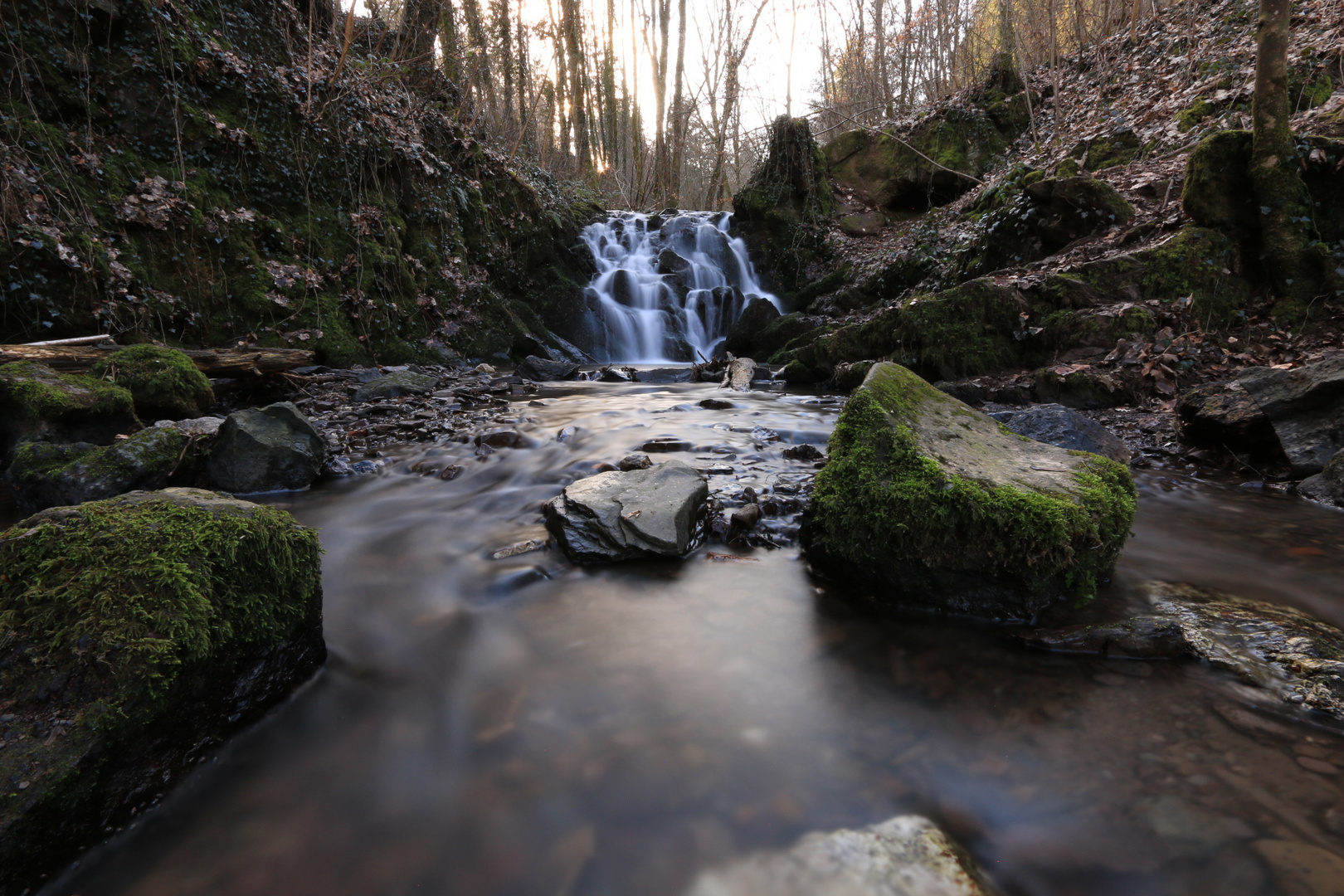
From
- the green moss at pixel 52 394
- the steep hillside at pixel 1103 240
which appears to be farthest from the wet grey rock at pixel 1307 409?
the green moss at pixel 52 394

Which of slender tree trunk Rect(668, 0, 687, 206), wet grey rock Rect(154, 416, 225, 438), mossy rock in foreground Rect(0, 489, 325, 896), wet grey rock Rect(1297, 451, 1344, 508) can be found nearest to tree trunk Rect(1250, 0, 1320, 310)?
wet grey rock Rect(1297, 451, 1344, 508)

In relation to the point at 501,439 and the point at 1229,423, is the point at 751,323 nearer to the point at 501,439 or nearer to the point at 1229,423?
the point at 501,439

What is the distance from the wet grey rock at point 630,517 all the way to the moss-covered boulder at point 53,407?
4.06m

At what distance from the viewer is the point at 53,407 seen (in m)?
4.49

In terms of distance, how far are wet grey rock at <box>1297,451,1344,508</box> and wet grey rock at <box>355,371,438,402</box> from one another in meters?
9.21

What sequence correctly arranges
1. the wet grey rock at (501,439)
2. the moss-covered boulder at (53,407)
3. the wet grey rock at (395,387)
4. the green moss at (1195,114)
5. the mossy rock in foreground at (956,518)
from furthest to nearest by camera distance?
the green moss at (1195,114)
the wet grey rock at (395,387)
the wet grey rock at (501,439)
the moss-covered boulder at (53,407)
the mossy rock in foreground at (956,518)

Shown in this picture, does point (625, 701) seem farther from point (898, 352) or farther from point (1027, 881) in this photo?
point (898, 352)

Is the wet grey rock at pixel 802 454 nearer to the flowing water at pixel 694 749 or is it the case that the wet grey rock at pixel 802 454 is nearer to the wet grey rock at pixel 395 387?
the flowing water at pixel 694 749

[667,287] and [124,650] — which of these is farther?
[667,287]

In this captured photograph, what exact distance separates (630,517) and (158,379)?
5.10 m

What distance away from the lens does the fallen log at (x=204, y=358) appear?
5.03 m

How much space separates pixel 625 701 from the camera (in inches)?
92.7

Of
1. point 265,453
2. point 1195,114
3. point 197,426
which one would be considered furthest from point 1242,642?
point 1195,114

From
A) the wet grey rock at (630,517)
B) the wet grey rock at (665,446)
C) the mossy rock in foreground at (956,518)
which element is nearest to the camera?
the mossy rock in foreground at (956,518)
